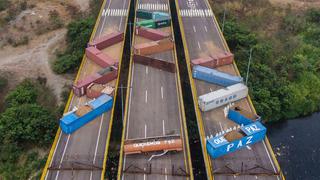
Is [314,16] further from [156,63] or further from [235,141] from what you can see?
[235,141]

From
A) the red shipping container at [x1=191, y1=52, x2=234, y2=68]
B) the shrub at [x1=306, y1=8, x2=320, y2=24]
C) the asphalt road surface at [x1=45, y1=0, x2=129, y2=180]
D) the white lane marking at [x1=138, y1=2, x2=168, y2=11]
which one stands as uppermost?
the white lane marking at [x1=138, y1=2, x2=168, y2=11]

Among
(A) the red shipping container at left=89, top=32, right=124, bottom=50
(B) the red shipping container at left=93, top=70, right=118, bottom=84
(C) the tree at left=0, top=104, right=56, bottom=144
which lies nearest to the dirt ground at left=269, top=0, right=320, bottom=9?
(A) the red shipping container at left=89, top=32, right=124, bottom=50

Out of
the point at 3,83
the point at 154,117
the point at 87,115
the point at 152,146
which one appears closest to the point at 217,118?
the point at 154,117

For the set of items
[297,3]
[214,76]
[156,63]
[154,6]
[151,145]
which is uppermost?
[154,6]

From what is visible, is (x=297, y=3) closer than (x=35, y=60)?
No

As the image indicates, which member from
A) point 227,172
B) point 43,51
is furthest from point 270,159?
point 43,51

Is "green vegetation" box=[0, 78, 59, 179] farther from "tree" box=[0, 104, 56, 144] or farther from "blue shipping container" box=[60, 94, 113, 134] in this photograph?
"blue shipping container" box=[60, 94, 113, 134]

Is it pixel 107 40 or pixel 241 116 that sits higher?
pixel 107 40
